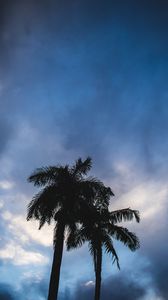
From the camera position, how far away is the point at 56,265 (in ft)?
61.9

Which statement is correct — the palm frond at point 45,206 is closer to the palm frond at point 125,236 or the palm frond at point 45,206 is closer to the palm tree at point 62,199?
the palm tree at point 62,199

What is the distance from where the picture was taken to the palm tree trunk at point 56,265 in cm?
1803

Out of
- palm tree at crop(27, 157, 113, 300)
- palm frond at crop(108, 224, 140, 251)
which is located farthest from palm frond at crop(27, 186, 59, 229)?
palm frond at crop(108, 224, 140, 251)

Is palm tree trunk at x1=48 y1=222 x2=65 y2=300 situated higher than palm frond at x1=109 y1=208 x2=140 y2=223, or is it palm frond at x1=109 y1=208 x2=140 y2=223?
palm frond at x1=109 y1=208 x2=140 y2=223

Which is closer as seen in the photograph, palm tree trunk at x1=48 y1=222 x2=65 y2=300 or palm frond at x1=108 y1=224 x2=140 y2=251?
palm tree trunk at x1=48 y1=222 x2=65 y2=300

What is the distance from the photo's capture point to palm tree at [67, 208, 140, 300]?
23606mm

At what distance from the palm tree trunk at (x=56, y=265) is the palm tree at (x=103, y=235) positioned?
103 inches

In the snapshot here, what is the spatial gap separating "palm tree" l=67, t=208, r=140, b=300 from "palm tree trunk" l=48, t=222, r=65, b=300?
8.59 ft

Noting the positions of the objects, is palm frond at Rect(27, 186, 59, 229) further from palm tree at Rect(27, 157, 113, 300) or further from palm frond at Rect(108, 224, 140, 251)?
palm frond at Rect(108, 224, 140, 251)

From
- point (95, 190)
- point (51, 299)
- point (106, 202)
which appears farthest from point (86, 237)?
point (51, 299)

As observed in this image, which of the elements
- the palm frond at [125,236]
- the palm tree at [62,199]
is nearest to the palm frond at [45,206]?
the palm tree at [62,199]

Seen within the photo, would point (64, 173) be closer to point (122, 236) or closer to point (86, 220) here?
point (86, 220)

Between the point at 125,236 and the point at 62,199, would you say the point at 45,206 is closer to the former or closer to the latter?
the point at 62,199

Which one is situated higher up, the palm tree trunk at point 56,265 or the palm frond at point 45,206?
the palm frond at point 45,206
